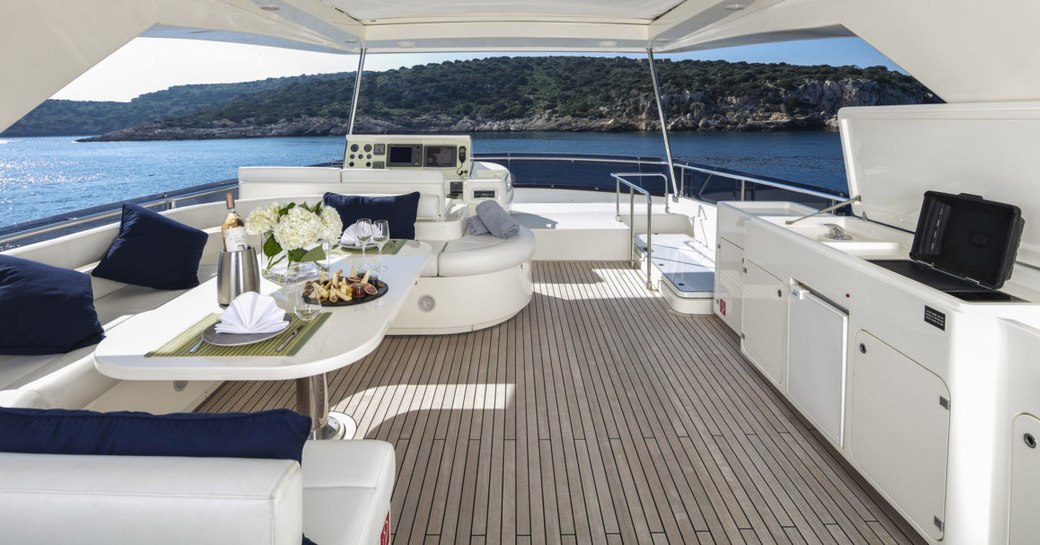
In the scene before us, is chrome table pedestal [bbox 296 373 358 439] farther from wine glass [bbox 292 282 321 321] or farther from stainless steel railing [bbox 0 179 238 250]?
stainless steel railing [bbox 0 179 238 250]

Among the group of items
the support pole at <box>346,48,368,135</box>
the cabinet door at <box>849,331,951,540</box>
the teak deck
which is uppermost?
the support pole at <box>346,48,368,135</box>

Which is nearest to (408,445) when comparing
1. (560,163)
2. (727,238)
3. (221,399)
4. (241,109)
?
(221,399)

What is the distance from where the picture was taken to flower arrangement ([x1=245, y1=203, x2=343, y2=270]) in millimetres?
2316

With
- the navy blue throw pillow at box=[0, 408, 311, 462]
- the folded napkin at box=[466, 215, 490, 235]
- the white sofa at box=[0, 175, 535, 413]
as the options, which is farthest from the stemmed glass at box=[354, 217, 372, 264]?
the folded napkin at box=[466, 215, 490, 235]

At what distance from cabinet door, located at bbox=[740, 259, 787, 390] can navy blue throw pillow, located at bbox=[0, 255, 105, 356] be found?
9.12ft

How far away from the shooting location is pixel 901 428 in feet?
6.81

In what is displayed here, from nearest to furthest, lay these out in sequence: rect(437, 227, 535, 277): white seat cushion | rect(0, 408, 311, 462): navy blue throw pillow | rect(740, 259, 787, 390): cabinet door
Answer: rect(0, 408, 311, 462): navy blue throw pillow → rect(740, 259, 787, 390): cabinet door → rect(437, 227, 535, 277): white seat cushion

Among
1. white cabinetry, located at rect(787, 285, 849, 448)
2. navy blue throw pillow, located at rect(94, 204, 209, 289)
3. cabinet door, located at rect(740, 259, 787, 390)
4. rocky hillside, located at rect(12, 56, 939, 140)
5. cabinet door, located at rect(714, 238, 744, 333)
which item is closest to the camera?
white cabinetry, located at rect(787, 285, 849, 448)

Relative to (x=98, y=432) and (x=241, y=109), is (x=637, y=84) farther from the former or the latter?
(x=98, y=432)

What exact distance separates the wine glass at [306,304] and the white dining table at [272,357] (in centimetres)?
4

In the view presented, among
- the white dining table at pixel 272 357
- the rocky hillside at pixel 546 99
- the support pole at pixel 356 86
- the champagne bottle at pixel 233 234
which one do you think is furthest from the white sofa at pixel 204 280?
the rocky hillside at pixel 546 99

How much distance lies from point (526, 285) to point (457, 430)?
6.26ft

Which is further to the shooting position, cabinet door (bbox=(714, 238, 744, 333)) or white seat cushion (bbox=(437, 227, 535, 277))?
white seat cushion (bbox=(437, 227, 535, 277))

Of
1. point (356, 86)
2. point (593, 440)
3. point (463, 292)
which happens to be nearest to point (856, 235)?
point (593, 440)
